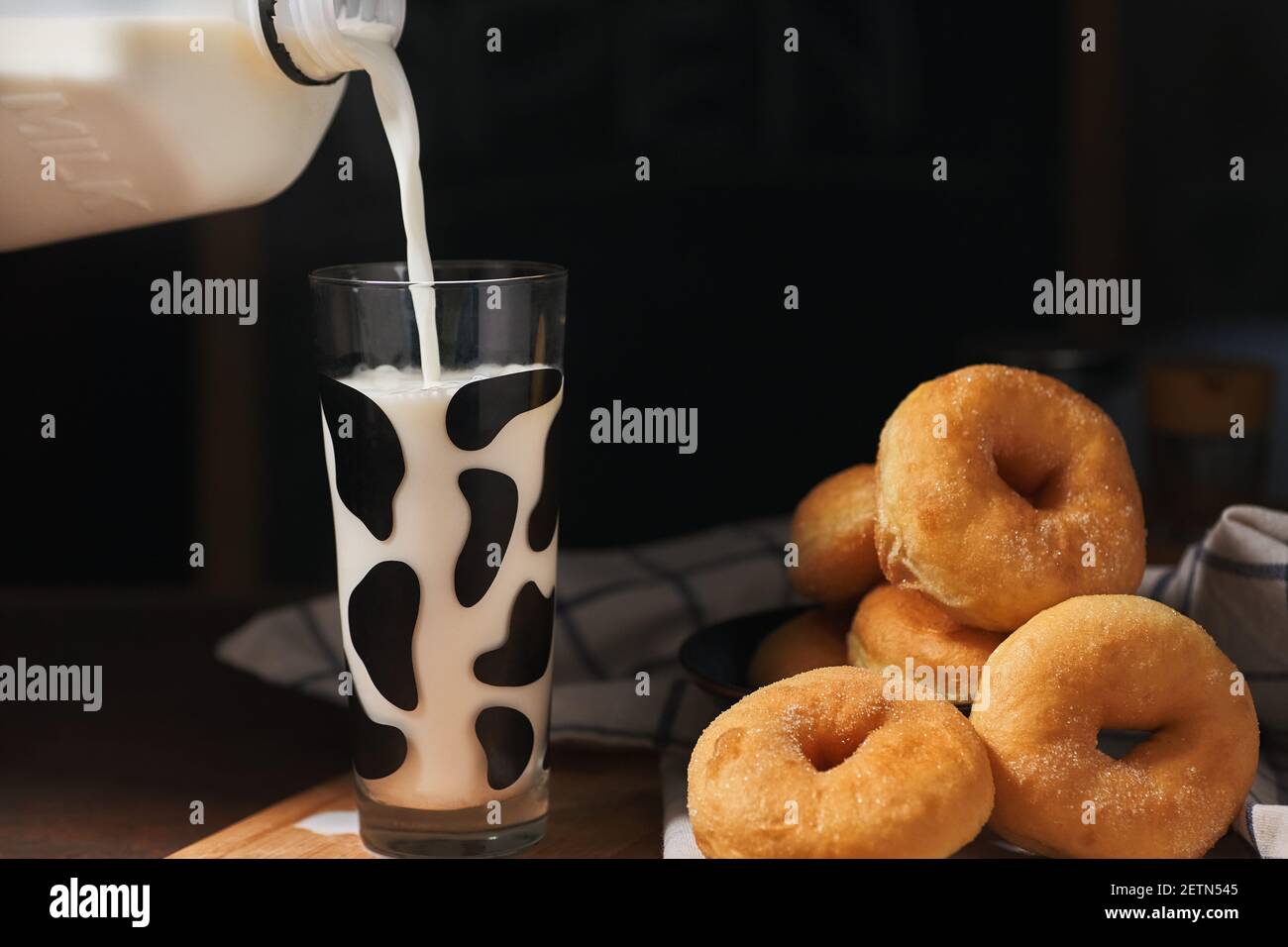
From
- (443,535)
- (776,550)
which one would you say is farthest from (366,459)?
(776,550)

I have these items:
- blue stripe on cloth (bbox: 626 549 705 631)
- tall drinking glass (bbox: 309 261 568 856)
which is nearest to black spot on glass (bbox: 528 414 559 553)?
tall drinking glass (bbox: 309 261 568 856)

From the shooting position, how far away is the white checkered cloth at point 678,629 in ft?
2.55

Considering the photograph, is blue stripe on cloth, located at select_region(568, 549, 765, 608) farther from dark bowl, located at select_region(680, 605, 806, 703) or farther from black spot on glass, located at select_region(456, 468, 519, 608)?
black spot on glass, located at select_region(456, 468, 519, 608)

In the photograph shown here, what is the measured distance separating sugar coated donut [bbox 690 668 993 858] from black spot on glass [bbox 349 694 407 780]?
147mm

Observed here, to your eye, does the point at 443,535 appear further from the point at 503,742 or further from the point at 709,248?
the point at 709,248

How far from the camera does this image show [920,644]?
2.23 feet

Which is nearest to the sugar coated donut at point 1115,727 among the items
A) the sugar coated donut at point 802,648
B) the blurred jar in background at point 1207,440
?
the sugar coated donut at point 802,648

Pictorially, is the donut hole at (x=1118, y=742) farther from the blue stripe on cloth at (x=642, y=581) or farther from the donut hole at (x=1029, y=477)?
the blue stripe on cloth at (x=642, y=581)

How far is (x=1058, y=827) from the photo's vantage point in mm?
594

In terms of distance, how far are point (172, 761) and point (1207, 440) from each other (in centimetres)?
90

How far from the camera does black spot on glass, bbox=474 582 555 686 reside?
2.15ft

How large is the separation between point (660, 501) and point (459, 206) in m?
0.36

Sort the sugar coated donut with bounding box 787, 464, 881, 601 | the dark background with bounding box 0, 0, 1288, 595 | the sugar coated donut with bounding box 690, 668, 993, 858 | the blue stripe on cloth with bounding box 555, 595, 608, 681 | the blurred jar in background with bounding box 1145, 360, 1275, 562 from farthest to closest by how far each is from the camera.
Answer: the dark background with bounding box 0, 0, 1288, 595, the blurred jar in background with bounding box 1145, 360, 1275, 562, the blue stripe on cloth with bounding box 555, 595, 608, 681, the sugar coated donut with bounding box 787, 464, 881, 601, the sugar coated donut with bounding box 690, 668, 993, 858

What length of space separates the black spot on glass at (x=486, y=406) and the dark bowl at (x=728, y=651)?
0.17 m
